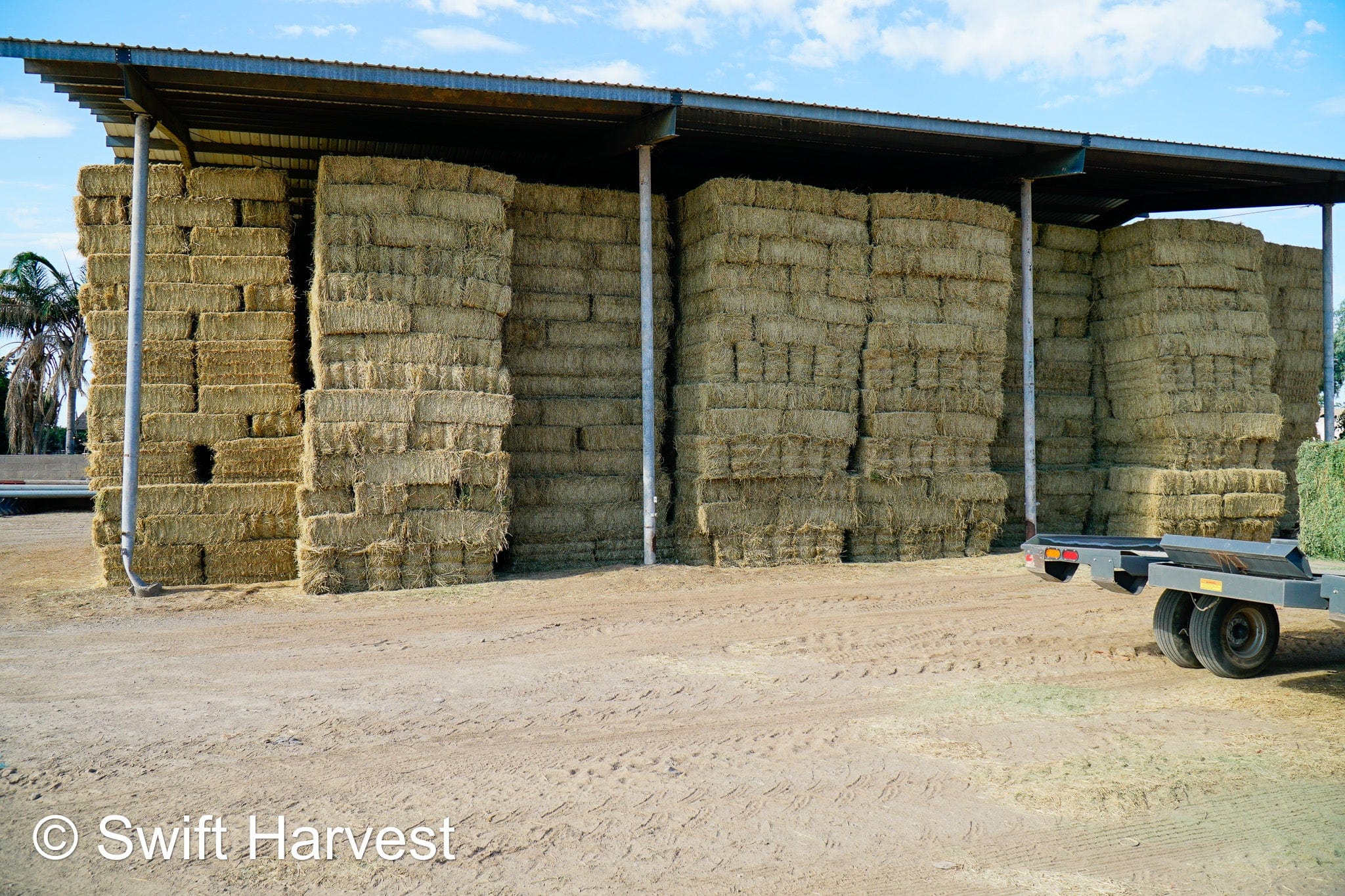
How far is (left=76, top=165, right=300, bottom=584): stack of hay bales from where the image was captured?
35.9ft

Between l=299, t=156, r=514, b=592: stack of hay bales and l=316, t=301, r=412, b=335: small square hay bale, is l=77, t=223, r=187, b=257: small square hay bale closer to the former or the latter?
l=299, t=156, r=514, b=592: stack of hay bales

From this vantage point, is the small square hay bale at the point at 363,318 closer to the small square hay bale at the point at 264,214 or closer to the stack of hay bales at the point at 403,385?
the stack of hay bales at the point at 403,385

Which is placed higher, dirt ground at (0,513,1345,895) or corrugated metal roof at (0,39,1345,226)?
corrugated metal roof at (0,39,1345,226)

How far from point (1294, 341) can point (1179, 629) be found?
12572mm

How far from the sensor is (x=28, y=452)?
30.2 m

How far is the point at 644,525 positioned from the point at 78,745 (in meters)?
7.78

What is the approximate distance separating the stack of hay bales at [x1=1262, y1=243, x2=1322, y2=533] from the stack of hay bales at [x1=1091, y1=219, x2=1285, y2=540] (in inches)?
62.9

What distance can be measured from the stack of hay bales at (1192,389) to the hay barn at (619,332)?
58mm

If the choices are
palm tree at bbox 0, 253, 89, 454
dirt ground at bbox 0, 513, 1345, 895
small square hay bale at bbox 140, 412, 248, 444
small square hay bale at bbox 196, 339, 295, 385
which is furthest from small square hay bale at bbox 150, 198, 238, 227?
palm tree at bbox 0, 253, 89, 454

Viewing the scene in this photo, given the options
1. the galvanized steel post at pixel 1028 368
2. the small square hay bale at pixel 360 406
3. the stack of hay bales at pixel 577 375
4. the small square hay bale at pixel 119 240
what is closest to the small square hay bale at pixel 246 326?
the small square hay bale at pixel 119 240

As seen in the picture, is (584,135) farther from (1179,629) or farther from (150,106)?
(1179,629)

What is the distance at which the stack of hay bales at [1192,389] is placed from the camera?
14359 millimetres

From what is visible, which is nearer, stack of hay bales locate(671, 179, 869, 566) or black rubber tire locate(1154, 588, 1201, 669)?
black rubber tire locate(1154, 588, 1201, 669)

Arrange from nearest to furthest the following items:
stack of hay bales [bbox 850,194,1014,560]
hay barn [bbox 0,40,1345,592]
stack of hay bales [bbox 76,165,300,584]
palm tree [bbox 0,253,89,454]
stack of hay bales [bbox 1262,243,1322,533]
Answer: hay barn [bbox 0,40,1345,592]
stack of hay bales [bbox 76,165,300,584]
stack of hay bales [bbox 850,194,1014,560]
stack of hay bales [bbox 1262,243,1322,533]
palm tree [bbox 0,253,89,454]
